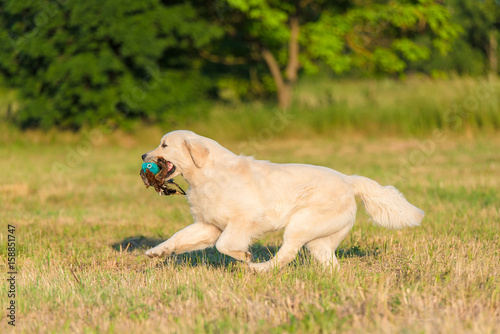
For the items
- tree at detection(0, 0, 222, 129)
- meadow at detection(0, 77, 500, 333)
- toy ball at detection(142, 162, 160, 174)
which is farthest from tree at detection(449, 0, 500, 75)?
toy ball at detection(142, 162, 160, 174)

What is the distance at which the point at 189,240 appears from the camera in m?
5.29

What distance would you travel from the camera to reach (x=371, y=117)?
1972 cm

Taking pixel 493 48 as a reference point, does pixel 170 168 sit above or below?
above

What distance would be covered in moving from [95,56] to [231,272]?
47.7ft

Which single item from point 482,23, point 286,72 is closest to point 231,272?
point 286,72

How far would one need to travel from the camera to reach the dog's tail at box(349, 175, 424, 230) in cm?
543

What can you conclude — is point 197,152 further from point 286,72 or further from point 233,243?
point 286,72

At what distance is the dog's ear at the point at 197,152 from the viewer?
5309mm

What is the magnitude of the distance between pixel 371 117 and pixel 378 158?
4328mm

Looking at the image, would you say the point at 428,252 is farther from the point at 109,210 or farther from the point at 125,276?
the point at 109,210

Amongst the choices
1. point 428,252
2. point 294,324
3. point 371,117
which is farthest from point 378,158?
point 294,324

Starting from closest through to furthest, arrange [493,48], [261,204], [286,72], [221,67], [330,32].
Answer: [261,204], [330,32], [286,72], [221,67], [493,48]

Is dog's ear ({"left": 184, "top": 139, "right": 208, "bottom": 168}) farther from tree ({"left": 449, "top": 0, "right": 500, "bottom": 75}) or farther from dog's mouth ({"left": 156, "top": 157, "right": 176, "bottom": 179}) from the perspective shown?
tree ({"left": 449, "top": 0, "right": 500, "bottom": 75})

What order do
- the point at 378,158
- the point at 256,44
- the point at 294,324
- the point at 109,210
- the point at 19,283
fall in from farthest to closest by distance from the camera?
1. the point at 256,44
2. the point at 378,158
3. the point at 109,210
4. the point at 19,283
5. the point at 294,324
